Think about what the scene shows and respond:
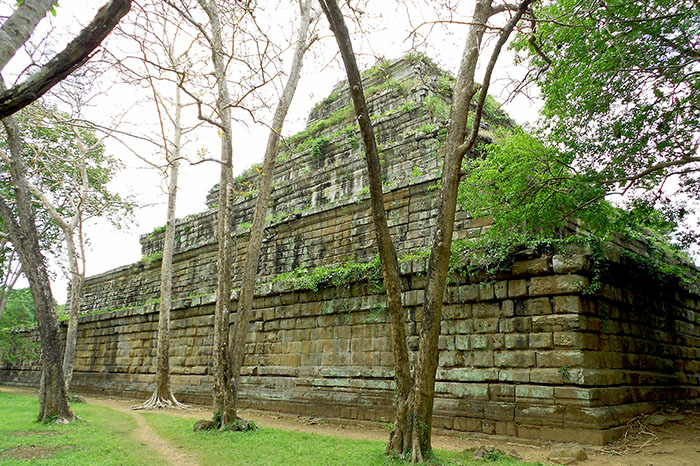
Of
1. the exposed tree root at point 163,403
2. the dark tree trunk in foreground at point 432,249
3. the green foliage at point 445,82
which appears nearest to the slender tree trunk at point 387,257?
the dark tree trunk in foreground at point 432,249

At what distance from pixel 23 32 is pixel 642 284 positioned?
29.4 ft

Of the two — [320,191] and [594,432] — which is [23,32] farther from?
[320,191]

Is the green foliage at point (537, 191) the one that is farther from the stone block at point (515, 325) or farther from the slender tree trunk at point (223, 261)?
the slender tree trunk at point (223, 261)

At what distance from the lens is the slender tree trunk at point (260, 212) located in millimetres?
7902

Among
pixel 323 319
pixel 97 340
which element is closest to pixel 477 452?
pixel 323 319

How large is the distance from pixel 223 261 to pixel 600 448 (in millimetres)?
6392

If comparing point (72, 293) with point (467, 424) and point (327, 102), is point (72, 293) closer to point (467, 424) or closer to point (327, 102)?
point (327, 102)

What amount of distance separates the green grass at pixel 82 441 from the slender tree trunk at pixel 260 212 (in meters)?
1.77

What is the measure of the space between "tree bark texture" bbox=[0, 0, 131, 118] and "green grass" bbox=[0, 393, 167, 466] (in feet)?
14.4

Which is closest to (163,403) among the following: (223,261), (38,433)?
(38,433)

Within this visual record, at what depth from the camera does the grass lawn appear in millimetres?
5535

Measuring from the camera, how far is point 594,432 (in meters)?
5.91

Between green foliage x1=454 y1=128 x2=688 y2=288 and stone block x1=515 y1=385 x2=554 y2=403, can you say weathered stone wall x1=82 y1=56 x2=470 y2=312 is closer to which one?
green foliage x1=454 y1=128 x2=688 y2=288

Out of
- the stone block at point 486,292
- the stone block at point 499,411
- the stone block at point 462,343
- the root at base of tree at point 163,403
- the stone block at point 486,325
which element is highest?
the stone block at point 486,292
